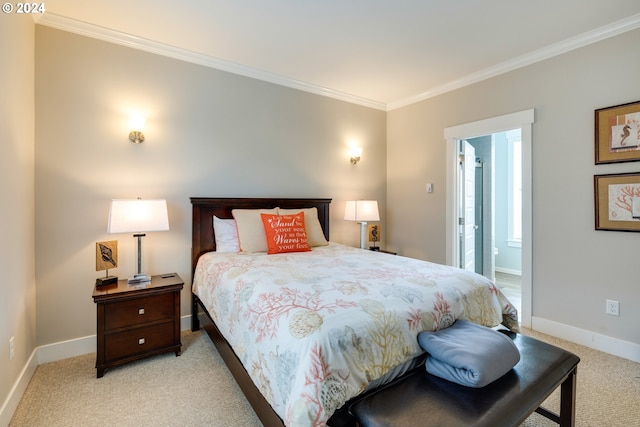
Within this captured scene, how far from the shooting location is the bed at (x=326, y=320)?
1154 mm

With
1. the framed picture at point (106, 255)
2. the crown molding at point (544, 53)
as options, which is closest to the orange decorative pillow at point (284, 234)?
the framed picture at point (106, 255)

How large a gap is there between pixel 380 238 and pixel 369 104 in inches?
74.7

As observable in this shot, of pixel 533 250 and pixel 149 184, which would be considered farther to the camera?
pixel 533 250

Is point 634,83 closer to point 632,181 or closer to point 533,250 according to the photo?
point 632,181

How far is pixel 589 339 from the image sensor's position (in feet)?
8.46

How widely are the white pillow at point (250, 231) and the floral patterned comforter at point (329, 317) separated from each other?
1.65ft

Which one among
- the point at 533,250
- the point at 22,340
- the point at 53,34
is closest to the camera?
the point at 22,340

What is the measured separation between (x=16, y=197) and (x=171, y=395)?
5.22ft

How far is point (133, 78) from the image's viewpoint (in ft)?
8.73

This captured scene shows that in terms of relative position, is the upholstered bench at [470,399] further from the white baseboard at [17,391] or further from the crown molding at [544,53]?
the crown molding at [544,53]

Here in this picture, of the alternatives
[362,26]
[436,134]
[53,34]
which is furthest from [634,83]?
[53,34]

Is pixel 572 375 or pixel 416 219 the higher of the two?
pixel 416 219

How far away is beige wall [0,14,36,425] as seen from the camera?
65.7 inches

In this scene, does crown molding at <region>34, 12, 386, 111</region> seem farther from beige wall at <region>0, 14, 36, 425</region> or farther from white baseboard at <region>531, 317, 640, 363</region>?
white baseboard at <region>531, 317, 640, 363</region>
